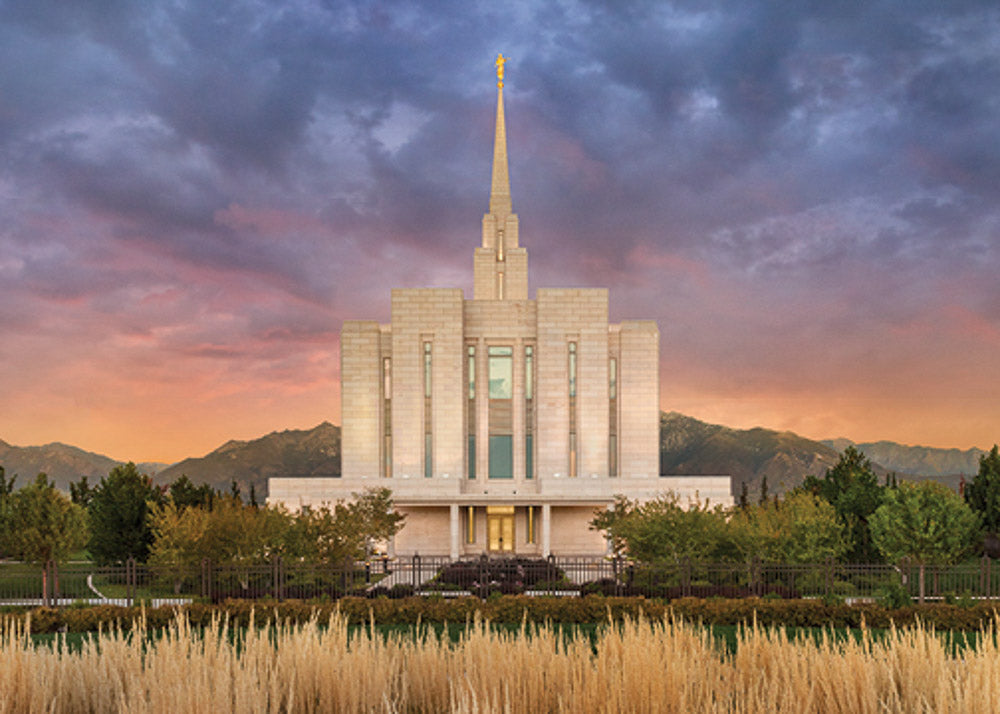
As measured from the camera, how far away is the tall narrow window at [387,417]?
1754 inches

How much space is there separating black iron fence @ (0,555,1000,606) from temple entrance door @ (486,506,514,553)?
1406 cm

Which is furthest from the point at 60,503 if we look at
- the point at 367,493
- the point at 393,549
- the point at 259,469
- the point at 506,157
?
the point at 259,469

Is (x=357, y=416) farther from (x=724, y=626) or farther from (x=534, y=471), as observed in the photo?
(x=724, y=626)

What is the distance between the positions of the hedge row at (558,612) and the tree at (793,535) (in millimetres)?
6634

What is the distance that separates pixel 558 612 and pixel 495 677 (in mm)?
13415

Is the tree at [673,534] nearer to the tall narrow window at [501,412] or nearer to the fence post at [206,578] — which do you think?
the fence post at [206,578]

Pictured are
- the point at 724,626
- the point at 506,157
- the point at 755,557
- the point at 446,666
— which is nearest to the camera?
the point at 446,666

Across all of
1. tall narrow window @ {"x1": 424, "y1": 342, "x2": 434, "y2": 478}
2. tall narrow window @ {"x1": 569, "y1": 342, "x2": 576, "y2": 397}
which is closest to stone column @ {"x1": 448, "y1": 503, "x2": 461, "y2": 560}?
tall narrow window @ {"x1": 424, "y1": 342, "x2": 434, "y2": 478}

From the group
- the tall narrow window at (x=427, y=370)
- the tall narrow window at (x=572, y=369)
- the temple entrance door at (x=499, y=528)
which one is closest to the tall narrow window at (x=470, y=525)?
the temple entrance door at (x=499, y=528)

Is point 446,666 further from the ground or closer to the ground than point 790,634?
further from the ground

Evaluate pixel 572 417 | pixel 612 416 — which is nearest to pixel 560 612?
pixel 572 417

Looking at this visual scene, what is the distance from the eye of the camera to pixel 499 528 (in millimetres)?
41594

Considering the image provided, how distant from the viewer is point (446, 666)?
543 centimetres

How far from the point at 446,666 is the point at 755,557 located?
2067 cm
